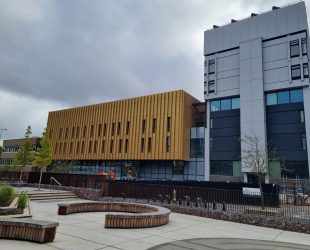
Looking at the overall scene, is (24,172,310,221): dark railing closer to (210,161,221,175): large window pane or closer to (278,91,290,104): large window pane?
(210,161,221,175): large window pane

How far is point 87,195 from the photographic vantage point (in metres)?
24.4

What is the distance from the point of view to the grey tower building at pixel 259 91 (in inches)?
1484

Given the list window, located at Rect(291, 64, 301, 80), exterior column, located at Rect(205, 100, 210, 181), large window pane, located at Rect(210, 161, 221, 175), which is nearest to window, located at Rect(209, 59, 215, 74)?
exterior column, located at Rect(205, 100, 210, 181)

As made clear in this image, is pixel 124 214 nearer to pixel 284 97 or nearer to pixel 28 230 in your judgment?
pixel 28 230

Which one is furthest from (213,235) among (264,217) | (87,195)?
(87,195)

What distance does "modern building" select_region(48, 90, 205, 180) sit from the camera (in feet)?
147

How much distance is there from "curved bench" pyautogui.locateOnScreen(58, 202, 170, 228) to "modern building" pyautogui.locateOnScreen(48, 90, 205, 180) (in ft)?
85.2

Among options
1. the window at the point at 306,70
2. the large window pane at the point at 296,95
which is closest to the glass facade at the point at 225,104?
Answer: the large window pane at the point at 296,95

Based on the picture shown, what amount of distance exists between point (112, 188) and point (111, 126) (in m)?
30.5

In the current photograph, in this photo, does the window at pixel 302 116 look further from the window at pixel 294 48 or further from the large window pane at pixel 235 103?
the large window pane at pixel 235 103

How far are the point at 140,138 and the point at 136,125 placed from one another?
289 centimetres

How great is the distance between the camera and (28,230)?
8.84 metres

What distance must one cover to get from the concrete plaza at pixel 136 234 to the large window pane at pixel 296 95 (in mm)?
29155

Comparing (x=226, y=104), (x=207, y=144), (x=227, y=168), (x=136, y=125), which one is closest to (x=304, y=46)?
(x=226, y=104)
